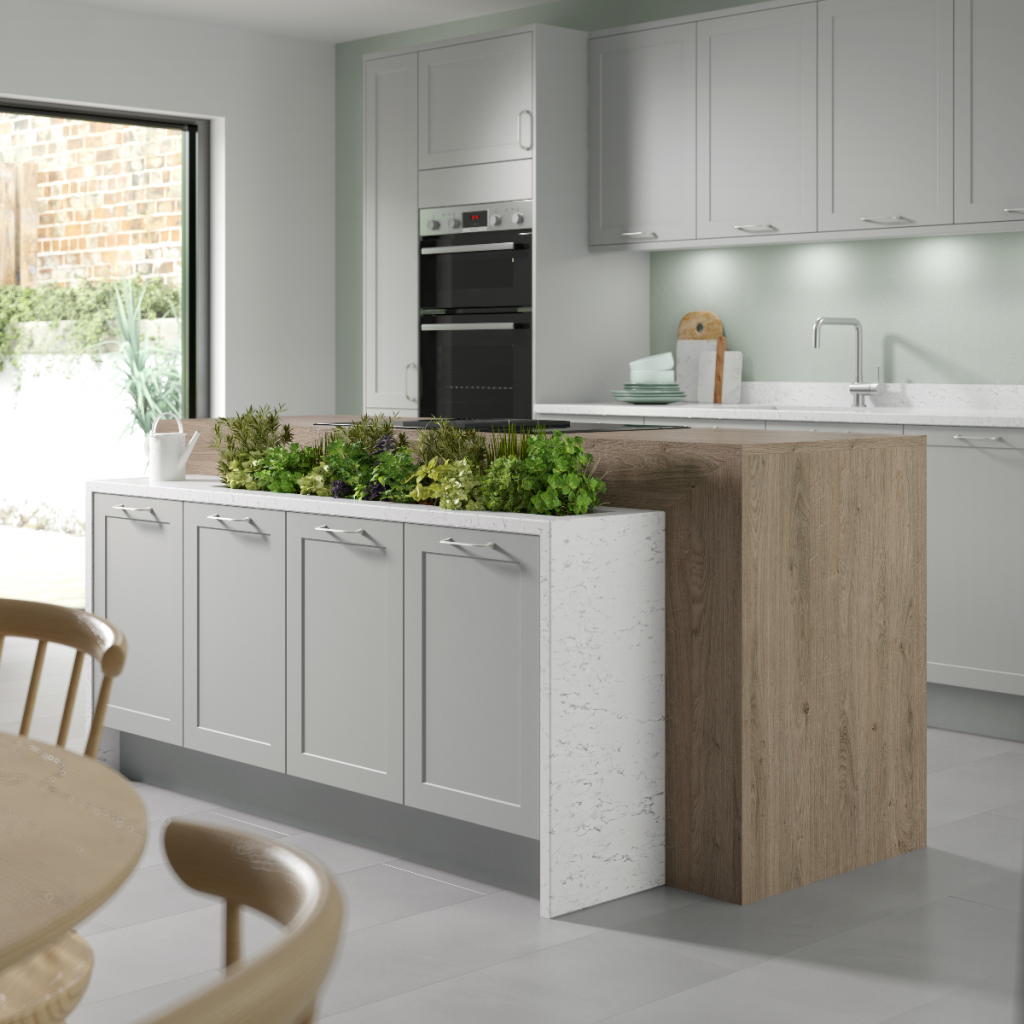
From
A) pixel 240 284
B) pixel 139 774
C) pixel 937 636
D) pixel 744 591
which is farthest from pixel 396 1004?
pixel 240 284

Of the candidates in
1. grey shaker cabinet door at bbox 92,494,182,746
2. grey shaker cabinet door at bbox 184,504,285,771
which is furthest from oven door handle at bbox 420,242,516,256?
grey shaker cabinet door at bbox 184,504,285,771

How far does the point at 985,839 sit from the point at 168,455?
231 centimetres

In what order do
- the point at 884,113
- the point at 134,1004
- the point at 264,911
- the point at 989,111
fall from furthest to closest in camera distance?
the point at 884,113, the point at 989,111, the point at 134,1004, the point at 264,911

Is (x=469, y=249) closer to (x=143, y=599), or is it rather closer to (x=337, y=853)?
(x=143, y=599)

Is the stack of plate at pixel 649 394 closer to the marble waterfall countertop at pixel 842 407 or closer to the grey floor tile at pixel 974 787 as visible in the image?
the marble waterfall countertop at pixel 842 407

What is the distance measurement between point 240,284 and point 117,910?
4.29 meters

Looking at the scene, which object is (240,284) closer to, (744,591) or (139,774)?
(139,774)

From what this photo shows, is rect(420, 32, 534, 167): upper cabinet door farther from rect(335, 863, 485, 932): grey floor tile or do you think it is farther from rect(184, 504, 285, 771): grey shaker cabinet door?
rect(335, 863, 485, 932): grey floor tile

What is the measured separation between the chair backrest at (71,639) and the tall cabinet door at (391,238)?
4.23m

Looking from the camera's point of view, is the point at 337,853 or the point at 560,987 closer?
the point at 560,987

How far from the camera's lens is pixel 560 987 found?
8.27 feet

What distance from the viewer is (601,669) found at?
2908 mm

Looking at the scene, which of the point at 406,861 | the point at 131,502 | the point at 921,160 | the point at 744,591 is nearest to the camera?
the point at 744,591

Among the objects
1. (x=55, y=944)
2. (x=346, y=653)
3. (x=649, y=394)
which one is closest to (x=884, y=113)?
(x=649, y=394)
